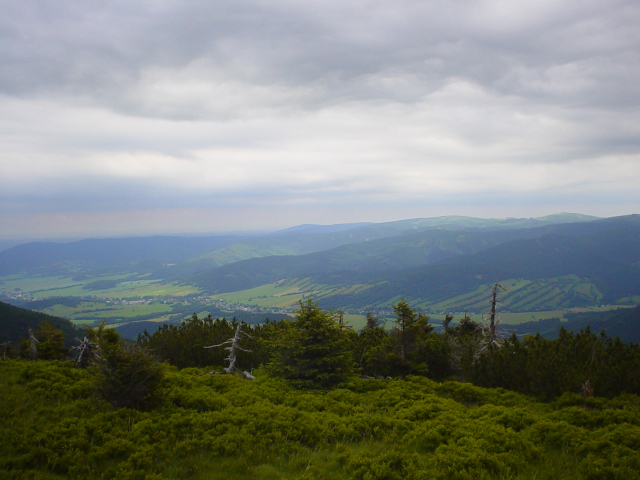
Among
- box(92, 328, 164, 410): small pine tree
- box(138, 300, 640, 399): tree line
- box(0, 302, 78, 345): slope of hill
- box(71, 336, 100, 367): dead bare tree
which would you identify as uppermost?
box(92, 328, 164, 410): small pine tree

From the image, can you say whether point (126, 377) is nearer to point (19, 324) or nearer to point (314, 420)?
point (314, 420)

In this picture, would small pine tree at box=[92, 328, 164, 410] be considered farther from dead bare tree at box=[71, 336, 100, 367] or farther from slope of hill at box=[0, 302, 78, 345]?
slope of hill at box=[0, 302, 78, 345]

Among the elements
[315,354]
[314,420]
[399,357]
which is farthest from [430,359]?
[314,420]

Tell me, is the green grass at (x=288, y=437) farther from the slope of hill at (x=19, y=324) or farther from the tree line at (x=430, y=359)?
the slope of hill at (x=19, y=324)

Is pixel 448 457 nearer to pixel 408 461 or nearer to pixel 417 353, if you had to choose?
pixel 408 461

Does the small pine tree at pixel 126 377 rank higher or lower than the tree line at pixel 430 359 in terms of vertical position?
higher

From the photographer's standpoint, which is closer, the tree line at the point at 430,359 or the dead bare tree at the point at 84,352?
the tree line at the point at 430,359

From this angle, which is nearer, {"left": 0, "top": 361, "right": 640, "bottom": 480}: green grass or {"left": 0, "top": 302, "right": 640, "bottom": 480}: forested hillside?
{"left": 0, "top": 361, "right": 640, "bottom": 480}: green grass

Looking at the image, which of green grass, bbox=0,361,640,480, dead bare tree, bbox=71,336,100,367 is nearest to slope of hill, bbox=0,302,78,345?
dead bare tree, bbox=71,336,100,367

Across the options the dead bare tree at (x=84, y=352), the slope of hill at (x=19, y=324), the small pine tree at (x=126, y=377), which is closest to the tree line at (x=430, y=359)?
the dead bare tree at (x=84, y=352)

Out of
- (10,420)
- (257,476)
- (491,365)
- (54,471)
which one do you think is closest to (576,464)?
(257,476)

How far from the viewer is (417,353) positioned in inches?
973

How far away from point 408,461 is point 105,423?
946 cm

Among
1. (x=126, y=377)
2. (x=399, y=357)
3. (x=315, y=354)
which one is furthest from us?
(x=399, y=357)
